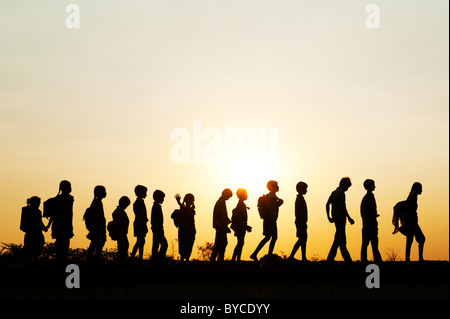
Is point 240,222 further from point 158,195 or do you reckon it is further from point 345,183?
point 345,183

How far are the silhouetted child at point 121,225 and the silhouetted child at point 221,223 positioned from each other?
2.48 metres

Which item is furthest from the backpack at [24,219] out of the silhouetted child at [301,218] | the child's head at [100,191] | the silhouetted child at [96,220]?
the silhouetted child at [301,218]

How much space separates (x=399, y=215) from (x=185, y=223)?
5.95 meters

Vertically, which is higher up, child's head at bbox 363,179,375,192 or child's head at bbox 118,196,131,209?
child's head at bbox 363,179,375,192

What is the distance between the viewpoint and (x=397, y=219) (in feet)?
62.7

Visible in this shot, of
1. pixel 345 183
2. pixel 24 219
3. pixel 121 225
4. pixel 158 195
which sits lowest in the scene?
pixel 121 225

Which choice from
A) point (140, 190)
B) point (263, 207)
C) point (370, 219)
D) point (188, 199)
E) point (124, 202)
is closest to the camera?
point (370, 219)

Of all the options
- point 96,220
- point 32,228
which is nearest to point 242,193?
point 96,220

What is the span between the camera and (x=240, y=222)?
18.9 metres

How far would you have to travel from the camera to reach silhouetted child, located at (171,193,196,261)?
19.5 metres

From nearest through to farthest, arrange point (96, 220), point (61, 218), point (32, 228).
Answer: point (61, 218), point (96, 220), point (32, 228)

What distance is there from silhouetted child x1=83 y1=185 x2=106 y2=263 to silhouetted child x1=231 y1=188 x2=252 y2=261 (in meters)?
3.57

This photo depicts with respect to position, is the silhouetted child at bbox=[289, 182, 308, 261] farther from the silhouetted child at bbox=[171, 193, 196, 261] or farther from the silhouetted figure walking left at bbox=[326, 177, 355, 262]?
the silhouetted child at bbox=[171, 193, 196, 261]

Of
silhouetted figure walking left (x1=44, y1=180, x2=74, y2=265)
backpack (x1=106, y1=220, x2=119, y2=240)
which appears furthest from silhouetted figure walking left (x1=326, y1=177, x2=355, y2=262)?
silhouetted figure walking left (x1=44, y1=180, x2=74, y2=265)
